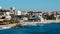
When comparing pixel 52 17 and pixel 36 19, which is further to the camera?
pixel 52 17

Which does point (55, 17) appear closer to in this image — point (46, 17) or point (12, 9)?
point (46, 17)

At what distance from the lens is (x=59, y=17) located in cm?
6006

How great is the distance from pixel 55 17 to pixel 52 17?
665mm

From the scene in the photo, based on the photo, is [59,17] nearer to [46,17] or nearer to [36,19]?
[46,17]

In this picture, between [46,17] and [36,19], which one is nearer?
[36,19]

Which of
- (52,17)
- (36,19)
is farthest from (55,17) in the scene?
(36,19)

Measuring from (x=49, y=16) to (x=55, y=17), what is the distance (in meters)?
1.61

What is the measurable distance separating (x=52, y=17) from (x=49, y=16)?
3.56ft

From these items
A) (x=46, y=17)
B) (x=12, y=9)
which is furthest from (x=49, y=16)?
(x=12, y=9)

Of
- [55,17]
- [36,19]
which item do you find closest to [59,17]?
[55,17]

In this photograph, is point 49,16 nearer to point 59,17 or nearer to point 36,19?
point 59,17

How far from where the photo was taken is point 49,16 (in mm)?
59875

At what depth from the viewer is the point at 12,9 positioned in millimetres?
58312

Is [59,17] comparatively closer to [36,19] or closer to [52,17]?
[52,17]
